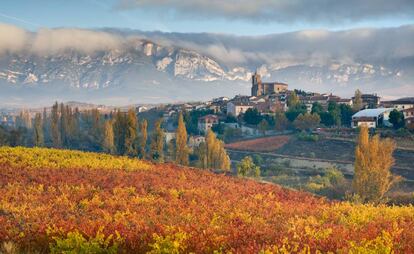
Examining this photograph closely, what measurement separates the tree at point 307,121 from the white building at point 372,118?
7.96 metres

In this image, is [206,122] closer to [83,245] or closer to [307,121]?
[307,121]

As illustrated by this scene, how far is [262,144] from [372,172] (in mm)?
53028

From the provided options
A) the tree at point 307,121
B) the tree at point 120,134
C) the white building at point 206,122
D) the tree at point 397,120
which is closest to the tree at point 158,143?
the tree at point 120,134

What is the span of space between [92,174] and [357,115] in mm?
83940

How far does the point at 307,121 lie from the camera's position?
3607 inches

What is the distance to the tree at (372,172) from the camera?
110 feet

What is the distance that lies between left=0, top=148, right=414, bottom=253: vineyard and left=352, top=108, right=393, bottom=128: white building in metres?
72.9

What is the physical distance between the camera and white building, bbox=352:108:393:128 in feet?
298

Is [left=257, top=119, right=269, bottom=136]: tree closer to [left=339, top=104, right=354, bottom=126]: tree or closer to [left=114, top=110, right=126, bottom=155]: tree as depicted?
[left=339, top=104, right=354, bottom=126]: tree

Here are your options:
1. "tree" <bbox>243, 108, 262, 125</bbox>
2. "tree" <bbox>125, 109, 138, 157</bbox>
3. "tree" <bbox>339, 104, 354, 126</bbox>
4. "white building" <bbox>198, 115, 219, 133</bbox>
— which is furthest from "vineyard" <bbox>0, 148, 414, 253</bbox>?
"white building" <bbox>198, 115, 219, 133</bbox>

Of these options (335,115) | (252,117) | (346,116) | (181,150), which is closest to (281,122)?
(335,115)

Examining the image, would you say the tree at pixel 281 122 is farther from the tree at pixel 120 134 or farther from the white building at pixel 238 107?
the tree at pixel 120 134

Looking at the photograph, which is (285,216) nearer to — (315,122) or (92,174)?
(92,174)

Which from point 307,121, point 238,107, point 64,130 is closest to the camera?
point 307,121
